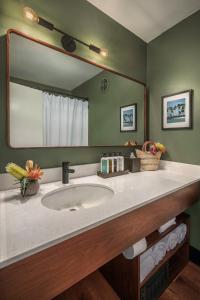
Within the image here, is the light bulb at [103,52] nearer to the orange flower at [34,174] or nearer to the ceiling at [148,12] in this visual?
the ceiling at [148,12]

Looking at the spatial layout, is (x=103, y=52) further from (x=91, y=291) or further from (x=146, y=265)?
(x=91, y=291)

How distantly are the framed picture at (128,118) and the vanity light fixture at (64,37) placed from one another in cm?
53

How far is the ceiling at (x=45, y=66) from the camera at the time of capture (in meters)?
1.00

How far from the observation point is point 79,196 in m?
1.07

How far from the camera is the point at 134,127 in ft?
5.51

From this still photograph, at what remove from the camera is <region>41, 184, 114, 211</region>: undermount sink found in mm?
971

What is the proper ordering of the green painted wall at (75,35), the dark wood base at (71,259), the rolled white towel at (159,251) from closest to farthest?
the dark wood base at (71,259), the green painted wall at (75,35), the rolled white towel at (159,251)

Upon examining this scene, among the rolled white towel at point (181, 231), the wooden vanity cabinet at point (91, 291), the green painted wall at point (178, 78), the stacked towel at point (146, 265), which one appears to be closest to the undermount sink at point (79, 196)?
the stacked towel at point (146, 265)

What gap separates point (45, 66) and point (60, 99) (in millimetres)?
242

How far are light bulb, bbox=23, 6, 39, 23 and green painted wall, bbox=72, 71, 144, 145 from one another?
0.49 meters

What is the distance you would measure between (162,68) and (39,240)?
1826 mm

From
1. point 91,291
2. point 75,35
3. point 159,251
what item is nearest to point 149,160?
point 159,251

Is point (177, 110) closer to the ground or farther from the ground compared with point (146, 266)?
farther from the ground

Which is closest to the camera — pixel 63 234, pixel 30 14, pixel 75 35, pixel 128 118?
pixel 63 234
